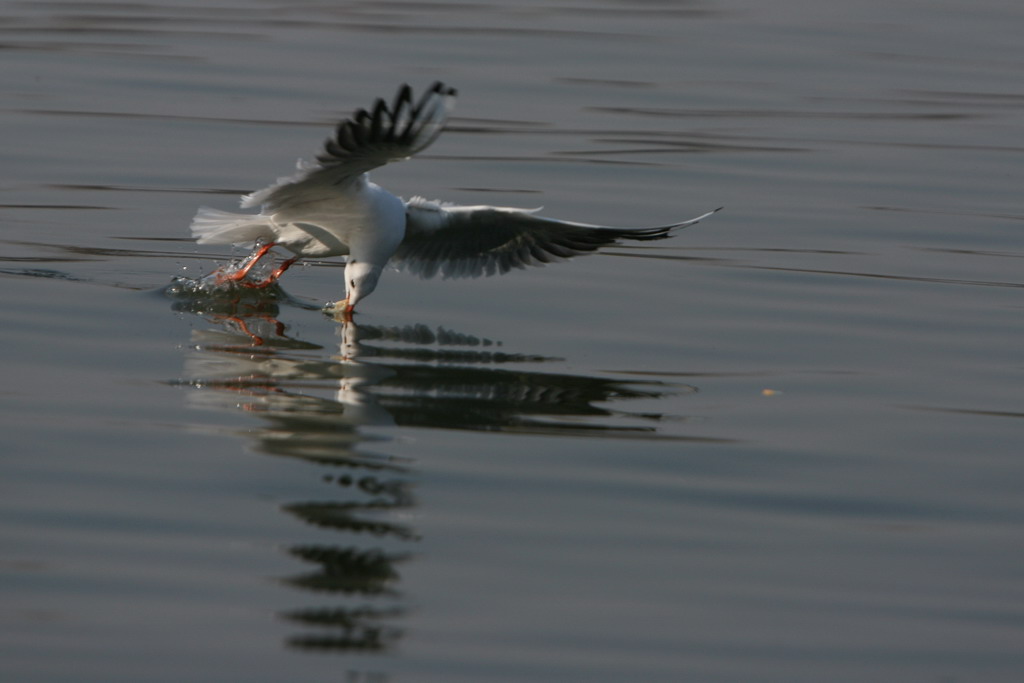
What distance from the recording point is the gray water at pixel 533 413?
161 inches

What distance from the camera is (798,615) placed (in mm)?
4266

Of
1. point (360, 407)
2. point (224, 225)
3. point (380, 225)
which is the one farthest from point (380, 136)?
point (224, 225)

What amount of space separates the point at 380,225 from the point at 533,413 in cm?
182

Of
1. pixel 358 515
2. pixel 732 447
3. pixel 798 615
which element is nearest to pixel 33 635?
pixel 358 515

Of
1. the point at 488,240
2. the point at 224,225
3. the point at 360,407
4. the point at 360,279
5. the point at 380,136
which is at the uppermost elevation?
the point at 380,136

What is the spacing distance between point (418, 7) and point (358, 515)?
53.8ft

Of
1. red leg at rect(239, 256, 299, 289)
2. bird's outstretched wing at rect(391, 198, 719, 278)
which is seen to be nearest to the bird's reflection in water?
red leg at rect(239, 256, 299, 289)

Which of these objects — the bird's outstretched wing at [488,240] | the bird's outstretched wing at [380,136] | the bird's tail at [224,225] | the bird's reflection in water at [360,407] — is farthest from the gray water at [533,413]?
the bird's outstretched wing at [380,136]

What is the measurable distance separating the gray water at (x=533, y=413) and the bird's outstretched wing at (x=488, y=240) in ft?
0.58

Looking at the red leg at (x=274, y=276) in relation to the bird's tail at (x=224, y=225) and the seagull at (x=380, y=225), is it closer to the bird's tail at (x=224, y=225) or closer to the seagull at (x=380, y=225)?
the seagull at (x=380, y=225)

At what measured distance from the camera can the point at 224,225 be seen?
7.95 meters

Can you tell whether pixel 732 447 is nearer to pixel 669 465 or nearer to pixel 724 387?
pixel 669 465

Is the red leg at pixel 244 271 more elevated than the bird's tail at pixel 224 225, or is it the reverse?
the bird's tail at pixel 224 225

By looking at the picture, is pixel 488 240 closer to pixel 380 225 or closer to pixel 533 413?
pixel 380 225
